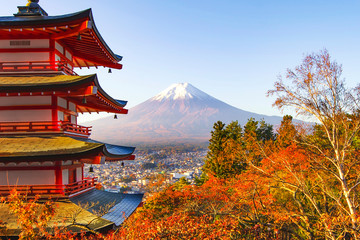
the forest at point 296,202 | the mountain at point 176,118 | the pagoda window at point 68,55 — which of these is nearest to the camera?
the forest at point 296,202

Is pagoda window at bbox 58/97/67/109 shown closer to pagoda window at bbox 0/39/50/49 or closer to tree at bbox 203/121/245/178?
pagoda window at bbox 0/39/50/49

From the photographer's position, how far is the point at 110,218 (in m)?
9.62

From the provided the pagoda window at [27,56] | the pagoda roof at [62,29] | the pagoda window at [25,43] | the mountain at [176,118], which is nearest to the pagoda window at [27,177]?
the pagoda window at [27,56]

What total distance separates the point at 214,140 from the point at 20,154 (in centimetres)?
2558

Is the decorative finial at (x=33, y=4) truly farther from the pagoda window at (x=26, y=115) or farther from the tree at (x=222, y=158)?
the tree at (x=222, y=158)

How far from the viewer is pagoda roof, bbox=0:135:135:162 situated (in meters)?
8.70

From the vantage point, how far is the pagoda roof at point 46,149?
8.70 m

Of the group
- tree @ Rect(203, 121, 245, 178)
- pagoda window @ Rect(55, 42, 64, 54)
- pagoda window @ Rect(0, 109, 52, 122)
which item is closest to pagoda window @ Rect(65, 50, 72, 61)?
pagoda window @ Rect(55, 42, 64, 54)

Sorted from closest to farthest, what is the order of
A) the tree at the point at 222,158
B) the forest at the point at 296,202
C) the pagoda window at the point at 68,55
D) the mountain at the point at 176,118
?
1. the forest at the point at 296,202
2. the pagoda window at the point at 68,55
3. the tree at the point at 222,158
4. the mountain at the point at 176,118

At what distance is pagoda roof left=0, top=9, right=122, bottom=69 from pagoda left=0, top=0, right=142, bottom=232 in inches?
1.2

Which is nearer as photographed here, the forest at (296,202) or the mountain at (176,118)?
the forest at (296,202)

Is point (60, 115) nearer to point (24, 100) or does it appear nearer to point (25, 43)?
point (24, 100)

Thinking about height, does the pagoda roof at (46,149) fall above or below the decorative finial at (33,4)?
below

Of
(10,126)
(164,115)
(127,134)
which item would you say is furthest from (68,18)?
(164,115)
